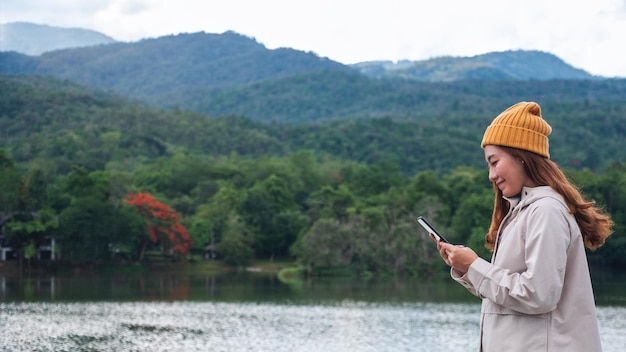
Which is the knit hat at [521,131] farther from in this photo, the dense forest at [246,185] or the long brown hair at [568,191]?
the dense forest at [246,185]

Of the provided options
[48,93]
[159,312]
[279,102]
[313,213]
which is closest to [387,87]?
[279,102]

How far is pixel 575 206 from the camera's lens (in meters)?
2.78

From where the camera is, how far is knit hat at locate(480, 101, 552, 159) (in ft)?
9.24

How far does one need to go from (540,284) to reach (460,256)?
266mm

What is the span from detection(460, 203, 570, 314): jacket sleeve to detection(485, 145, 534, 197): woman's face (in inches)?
6.1

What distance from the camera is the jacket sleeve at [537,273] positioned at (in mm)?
2617

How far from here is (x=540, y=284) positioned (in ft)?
8.56

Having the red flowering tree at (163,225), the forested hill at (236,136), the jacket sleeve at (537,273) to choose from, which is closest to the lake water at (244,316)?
the red flowering tree at (163,225)

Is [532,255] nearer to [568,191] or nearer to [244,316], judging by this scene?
[568,191]

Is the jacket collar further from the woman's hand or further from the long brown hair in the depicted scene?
the woman's hand

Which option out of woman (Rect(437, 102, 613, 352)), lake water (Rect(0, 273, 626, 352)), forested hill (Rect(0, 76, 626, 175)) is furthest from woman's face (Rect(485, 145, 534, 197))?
forested hill (Rect(0, 76, 626, 175))

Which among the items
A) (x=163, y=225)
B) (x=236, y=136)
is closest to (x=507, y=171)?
(x=163, y=225)

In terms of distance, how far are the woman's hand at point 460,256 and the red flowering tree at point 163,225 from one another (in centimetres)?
4576

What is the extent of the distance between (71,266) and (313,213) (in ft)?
47.0
